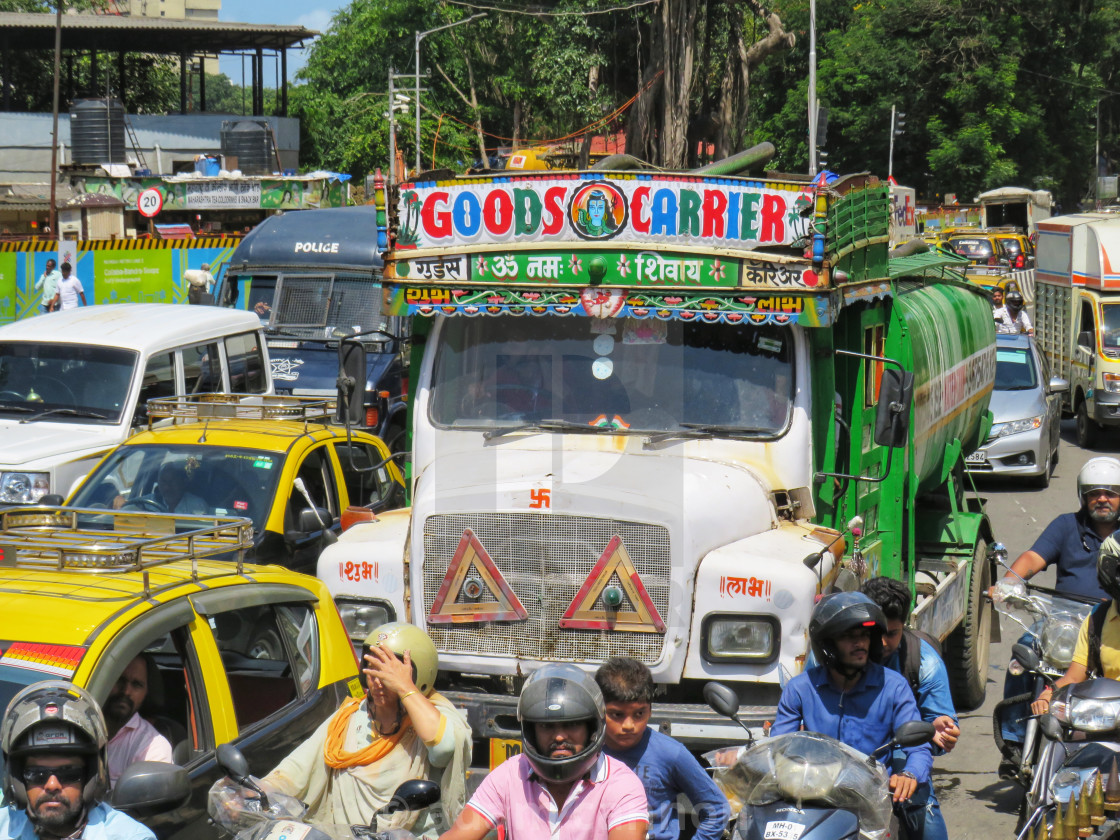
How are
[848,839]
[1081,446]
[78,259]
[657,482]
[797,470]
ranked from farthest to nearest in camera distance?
[78,259] → [1081,446] → [797,470] → [657,482] → [848,839]

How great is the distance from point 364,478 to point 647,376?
4.25 meters

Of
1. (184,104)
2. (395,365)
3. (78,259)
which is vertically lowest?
(395,365)

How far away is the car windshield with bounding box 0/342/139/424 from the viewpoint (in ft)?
39.0

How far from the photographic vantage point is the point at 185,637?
491 centimetres

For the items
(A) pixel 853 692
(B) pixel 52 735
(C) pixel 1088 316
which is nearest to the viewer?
(B) pixel 52 735

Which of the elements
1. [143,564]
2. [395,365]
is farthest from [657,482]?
[395,365]

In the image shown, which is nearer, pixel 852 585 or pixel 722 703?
pixel 722 703

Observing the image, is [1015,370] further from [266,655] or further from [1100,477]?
[266,655]

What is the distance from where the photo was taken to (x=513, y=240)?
748cm

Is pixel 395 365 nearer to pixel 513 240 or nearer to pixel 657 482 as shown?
pixel 513 240

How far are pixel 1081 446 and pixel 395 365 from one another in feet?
37.4

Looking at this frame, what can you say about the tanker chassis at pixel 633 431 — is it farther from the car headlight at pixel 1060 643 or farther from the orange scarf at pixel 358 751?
the orange scarf at pixel 358 751

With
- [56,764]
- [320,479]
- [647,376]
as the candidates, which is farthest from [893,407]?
[320,479]

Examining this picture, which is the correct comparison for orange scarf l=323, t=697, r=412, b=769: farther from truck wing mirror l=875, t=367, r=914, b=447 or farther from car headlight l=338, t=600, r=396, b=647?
truck wing mirror l=875, t=367, r=914, b=447
